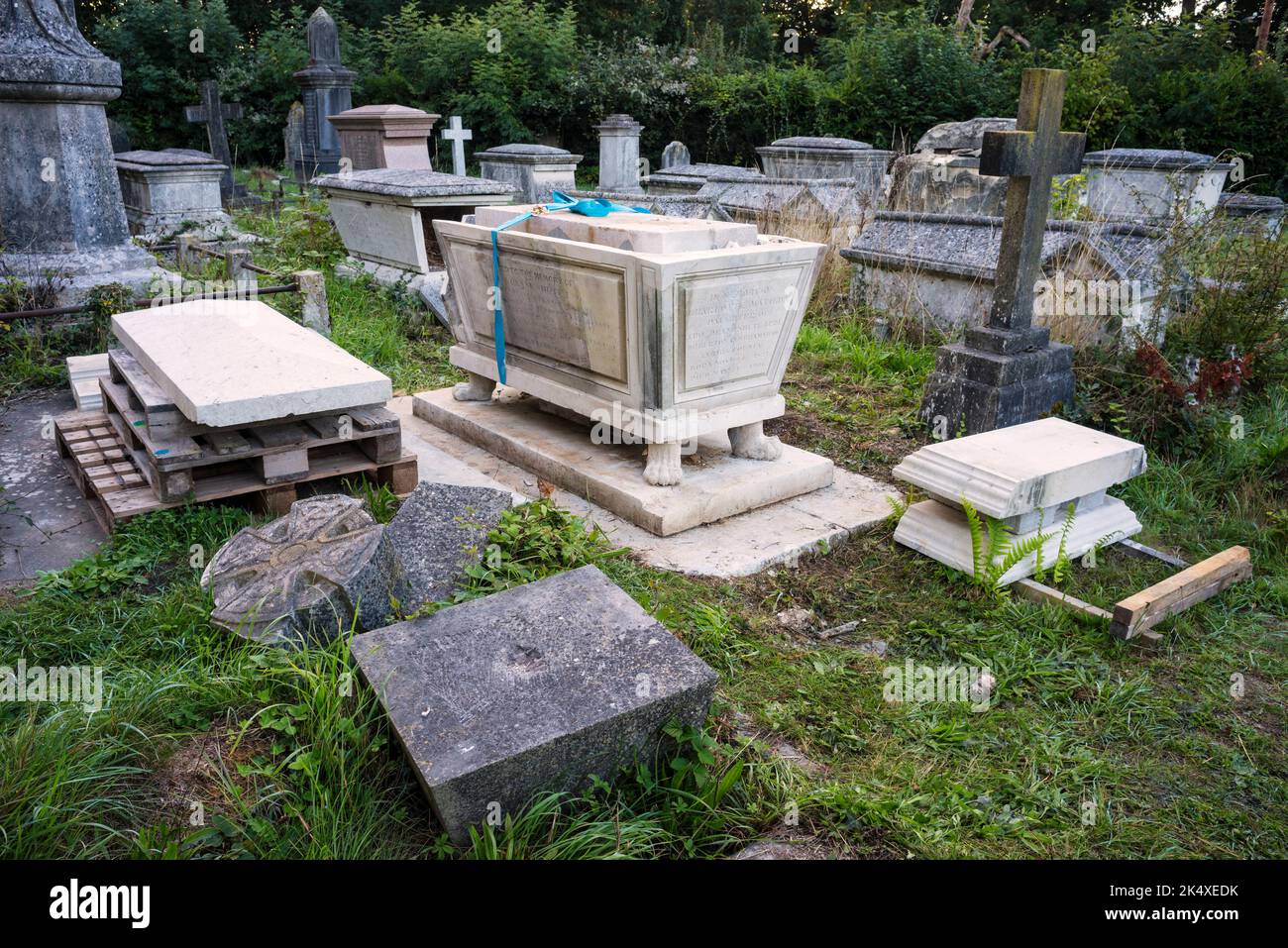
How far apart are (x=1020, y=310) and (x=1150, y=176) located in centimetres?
576

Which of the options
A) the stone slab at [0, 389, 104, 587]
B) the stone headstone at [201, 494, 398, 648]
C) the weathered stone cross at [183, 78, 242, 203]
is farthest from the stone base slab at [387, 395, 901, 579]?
the weathered stone cross at [183, 78, 242, 203]

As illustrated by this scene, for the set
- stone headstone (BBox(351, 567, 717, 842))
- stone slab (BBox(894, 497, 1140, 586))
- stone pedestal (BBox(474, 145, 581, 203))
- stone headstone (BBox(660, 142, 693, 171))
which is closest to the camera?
stone headstone (BBox(351, 567, 717, 842))

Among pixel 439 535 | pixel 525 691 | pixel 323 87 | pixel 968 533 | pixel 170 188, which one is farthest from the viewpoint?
pixel 323 87

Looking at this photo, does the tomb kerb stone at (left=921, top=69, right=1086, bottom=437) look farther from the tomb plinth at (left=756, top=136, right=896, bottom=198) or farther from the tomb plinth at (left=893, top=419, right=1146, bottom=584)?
the tomb plinth at (left=756, top=136, right=896, bottom=198)

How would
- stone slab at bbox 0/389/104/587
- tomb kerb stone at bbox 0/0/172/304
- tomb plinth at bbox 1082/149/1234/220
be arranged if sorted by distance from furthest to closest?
tomb plinth at bbox 1082/149/1234/220 → tomb kerb stone at bbox 0/0/172/304 → stone slab at bbox 0/389/104/587

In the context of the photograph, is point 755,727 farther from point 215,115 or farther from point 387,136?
point 215,115

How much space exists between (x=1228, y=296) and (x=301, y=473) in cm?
522

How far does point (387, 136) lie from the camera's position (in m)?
11.1

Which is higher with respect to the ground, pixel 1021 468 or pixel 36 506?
pixel 1021 468

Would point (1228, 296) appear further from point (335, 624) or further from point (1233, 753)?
point (335, 624)

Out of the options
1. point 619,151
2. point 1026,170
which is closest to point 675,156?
point 619,151

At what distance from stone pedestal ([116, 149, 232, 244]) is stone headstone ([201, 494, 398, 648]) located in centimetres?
867

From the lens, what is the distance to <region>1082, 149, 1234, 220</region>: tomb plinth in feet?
28.8

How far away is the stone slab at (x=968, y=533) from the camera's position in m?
3.89
